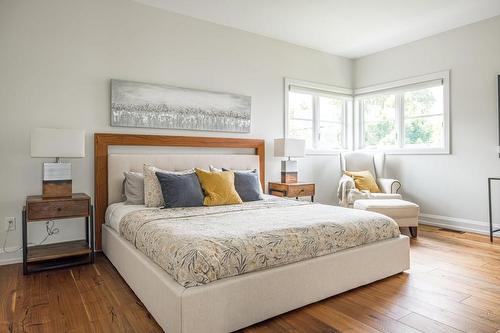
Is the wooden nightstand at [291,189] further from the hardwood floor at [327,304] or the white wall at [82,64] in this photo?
the hardwood floor at [327,304]

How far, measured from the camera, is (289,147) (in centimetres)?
439

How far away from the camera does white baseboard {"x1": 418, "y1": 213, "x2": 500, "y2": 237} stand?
414cm

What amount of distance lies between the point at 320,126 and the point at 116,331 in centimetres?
421

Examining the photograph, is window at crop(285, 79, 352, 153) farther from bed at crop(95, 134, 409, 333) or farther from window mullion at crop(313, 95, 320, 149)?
bed at crop(95, 134, 409, 333)

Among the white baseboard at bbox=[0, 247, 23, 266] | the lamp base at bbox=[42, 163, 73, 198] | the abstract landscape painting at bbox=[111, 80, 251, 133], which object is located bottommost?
the white baseboard at bbox=[0, 247, 23, 266]

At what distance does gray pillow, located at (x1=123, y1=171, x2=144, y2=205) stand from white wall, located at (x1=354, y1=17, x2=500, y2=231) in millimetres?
3748

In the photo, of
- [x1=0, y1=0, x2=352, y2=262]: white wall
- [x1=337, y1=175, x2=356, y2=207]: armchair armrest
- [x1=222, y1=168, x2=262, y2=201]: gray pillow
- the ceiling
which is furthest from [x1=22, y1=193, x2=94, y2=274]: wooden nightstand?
[x1=337, y1=175, x2=356, y2=207]: armchair armrest

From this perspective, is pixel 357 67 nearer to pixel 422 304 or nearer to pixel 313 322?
pixel 422 304

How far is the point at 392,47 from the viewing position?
5.06 m

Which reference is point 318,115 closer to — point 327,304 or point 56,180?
point 327,304

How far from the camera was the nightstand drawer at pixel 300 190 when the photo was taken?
4328mm

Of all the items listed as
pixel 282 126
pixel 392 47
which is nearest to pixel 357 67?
pixel 392 47

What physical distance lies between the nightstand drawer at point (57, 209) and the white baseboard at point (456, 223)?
4305mm

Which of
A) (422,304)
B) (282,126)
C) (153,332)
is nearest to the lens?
(153,332)
